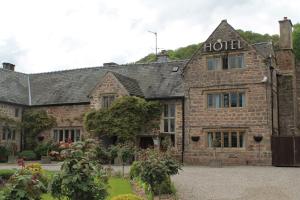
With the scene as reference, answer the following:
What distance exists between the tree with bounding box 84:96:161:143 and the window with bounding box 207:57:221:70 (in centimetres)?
528

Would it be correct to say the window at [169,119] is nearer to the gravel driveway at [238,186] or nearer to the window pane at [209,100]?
the window pane at [209,100]

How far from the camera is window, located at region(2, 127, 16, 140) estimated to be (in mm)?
38375

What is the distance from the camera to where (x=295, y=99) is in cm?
3575

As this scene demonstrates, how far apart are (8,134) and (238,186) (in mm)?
26202

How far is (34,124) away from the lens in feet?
130

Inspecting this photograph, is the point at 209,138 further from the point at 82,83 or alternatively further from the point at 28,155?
the point at 28,155

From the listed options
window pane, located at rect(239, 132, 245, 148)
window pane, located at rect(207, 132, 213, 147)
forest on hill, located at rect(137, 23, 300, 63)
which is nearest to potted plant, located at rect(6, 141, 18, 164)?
window pane, located at rect(207, 132, 213, 147)

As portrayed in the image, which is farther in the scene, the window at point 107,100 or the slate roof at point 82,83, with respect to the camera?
the window at point 107,100

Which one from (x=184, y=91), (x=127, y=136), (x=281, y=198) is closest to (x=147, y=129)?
(x=127, y=136)

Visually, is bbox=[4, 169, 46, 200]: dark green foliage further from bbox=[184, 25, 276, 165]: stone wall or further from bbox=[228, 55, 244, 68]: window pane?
bbox=[228, 55, 244, 68]: window pane

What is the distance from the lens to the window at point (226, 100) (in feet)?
106

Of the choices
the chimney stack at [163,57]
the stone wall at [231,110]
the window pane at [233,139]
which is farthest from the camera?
the chimney stack at [163,57]

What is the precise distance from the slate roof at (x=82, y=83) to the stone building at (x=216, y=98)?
113mm

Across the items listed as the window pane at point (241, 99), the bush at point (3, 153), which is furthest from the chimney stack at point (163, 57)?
the bush at point (3, 153)
